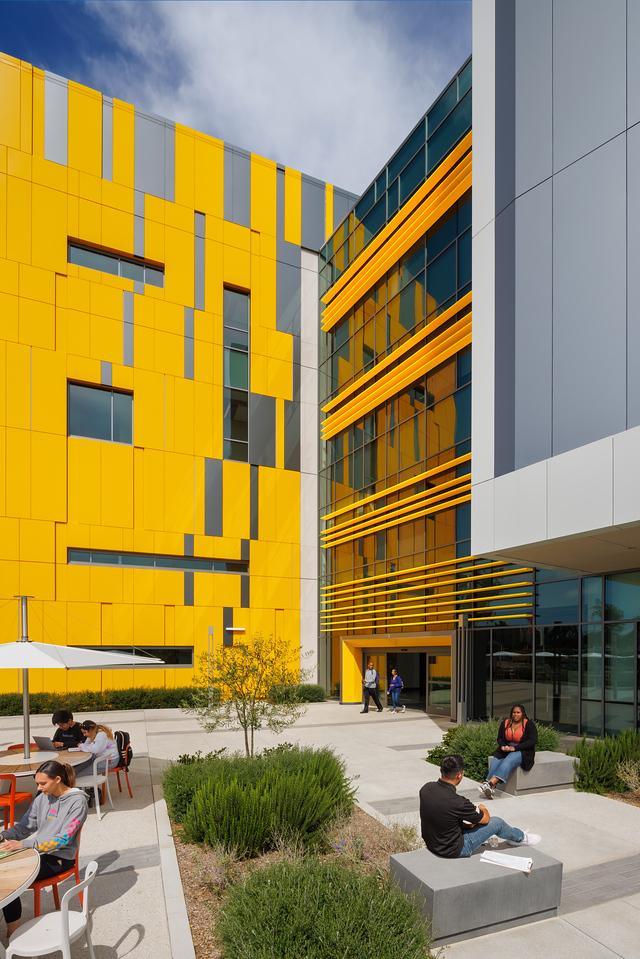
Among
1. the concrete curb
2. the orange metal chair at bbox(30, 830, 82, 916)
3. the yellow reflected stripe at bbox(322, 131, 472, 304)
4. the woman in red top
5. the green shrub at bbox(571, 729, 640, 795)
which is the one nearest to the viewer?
the concrete curb

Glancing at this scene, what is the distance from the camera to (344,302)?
2839 centimetres

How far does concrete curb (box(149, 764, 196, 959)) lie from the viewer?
5.75 metres

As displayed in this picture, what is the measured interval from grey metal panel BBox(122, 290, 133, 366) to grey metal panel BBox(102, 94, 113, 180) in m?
4.97

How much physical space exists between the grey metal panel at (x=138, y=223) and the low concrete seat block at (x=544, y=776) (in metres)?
23.9

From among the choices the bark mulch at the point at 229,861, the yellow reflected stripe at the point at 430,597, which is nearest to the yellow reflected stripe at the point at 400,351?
the yellow reflected stripe at the point at 430,597

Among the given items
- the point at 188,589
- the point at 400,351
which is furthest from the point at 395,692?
the point at 400,351

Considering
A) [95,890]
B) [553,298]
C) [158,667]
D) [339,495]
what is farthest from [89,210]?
[95,890]

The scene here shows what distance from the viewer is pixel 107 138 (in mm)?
26922

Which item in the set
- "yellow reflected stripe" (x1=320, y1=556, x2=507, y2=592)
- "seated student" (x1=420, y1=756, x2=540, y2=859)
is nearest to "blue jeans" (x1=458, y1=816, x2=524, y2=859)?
"seated student" (x1=420, y1=756, x2=540, y2=859)

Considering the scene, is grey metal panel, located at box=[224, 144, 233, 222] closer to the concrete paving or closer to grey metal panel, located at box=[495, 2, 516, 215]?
grey metal panel, located at box=[495, 2, 516, 215]

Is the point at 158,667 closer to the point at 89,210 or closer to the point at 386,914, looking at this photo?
the point at 89,210

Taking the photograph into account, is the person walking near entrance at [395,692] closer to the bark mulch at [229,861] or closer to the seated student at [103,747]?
the seated student at [103,747]

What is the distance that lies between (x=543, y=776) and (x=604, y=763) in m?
1.04

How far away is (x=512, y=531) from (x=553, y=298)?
4487 millimetres
